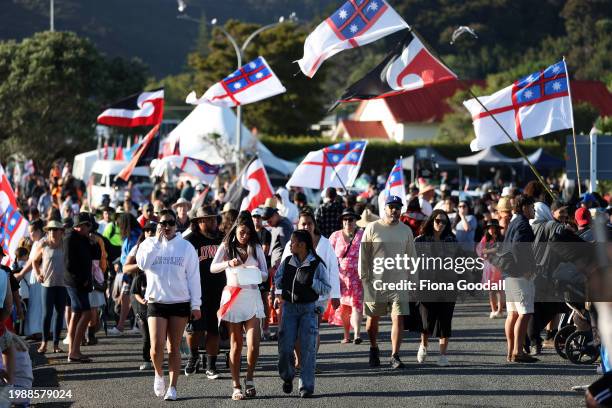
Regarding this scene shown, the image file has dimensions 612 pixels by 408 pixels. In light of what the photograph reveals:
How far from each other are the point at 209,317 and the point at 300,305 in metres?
1.31

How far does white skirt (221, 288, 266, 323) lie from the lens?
1076 cm

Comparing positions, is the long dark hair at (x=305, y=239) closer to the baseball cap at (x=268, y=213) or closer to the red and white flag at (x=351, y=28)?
the baseball cap at (x=268, y=213)

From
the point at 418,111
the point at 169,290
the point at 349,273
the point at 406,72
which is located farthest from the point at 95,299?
the point at 418,111

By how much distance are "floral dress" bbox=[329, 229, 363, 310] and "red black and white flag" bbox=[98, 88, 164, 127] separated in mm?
8730

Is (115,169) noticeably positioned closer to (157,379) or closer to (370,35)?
(370,35)

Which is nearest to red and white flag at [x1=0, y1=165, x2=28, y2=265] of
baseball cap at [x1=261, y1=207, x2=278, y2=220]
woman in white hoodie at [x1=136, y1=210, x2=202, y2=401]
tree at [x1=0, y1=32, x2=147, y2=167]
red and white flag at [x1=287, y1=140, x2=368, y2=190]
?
baseball cap at [x1=261, y1=207, x2=278, y2=220]

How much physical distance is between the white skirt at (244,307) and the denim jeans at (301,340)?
0.26 m

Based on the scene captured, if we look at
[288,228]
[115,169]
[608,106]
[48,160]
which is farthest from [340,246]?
[608,106]

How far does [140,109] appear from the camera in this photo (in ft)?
73.5

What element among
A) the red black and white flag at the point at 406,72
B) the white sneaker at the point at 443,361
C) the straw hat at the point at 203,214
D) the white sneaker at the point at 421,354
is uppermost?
the red black and white flag at the point at 406,72

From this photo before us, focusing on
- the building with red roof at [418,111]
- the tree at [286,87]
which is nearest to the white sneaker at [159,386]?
the tree at [286,87]

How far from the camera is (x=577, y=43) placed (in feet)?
368

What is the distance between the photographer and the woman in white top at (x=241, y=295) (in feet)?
35.2

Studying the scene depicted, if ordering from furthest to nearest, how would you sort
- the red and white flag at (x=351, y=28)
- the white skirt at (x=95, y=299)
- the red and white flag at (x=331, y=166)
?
1. the red and white flag at (x=331, y=166)
2. the red and white flag at (x=351, y=28)
3. the white skirt at (x=95, y=299)
